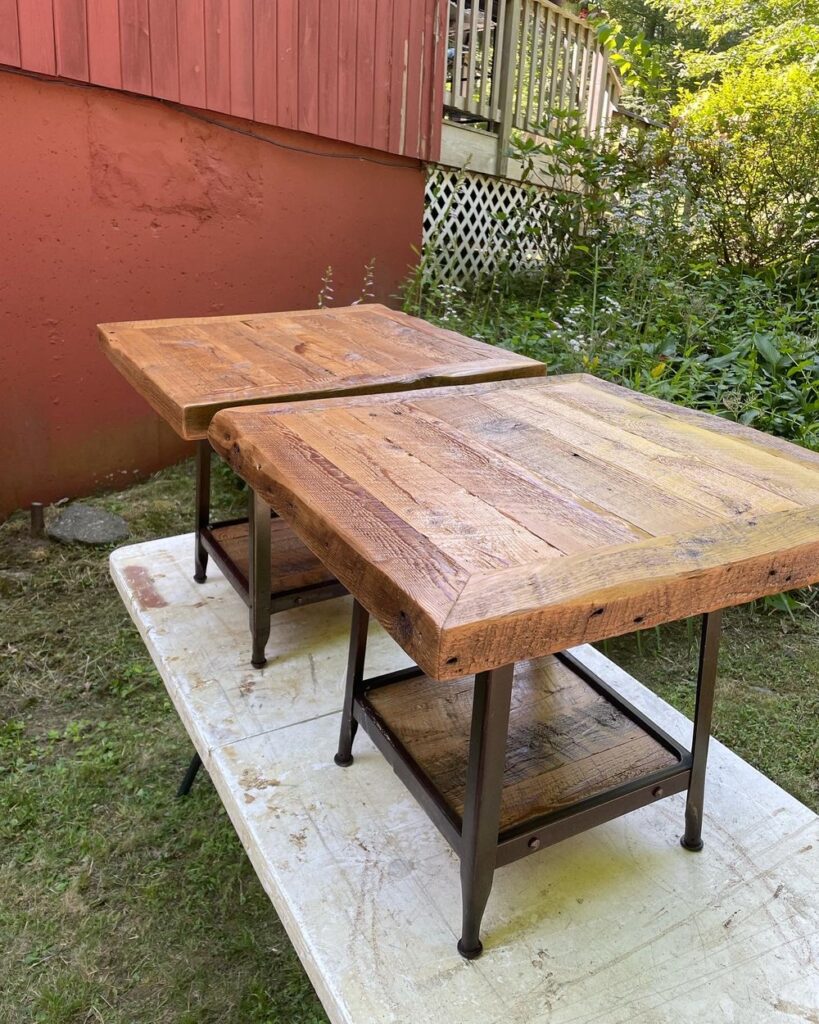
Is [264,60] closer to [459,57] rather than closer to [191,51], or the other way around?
[191,51]

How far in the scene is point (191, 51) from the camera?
12.1 ft

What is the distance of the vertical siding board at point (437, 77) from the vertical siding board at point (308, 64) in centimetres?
85

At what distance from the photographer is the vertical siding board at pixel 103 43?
3373 millimetres

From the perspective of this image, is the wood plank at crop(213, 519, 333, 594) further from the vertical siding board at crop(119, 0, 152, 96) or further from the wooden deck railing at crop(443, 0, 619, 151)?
the wooden deck railing at crop(443, 0, 619, 151)

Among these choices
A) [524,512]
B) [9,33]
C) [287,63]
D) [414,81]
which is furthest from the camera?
[414,81]

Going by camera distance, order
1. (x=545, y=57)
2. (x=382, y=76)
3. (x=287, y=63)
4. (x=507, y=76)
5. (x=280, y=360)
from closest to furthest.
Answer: (x=280, y=360) < (x=287, y=63) < (x=382, y=76) < (x=507, y=76) < (x=545, y=57)

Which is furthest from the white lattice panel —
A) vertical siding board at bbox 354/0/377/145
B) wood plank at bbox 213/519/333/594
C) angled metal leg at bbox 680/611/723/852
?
angled metal leg at bbox 680/611/723/852

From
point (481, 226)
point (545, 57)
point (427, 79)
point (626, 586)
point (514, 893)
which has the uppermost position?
point (545, 57)

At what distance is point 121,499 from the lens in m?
3.95

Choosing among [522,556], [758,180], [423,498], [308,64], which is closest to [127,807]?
[423,498]

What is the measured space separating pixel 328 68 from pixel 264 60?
16.1 inches

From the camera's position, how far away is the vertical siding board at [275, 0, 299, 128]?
3.97m

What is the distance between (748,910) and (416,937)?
587mm

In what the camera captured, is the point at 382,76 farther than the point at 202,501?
Yes
